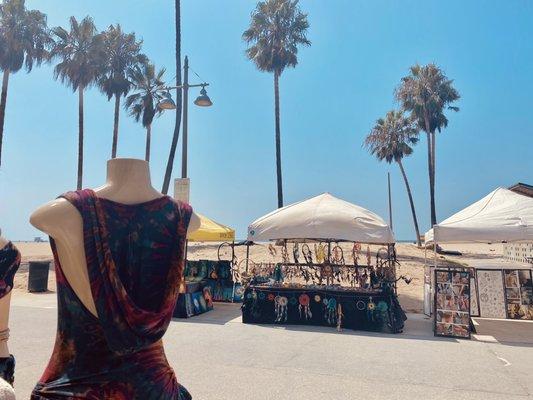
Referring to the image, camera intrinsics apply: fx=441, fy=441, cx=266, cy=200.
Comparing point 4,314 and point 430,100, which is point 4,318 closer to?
point 4,314

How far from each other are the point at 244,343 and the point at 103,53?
24699 mm

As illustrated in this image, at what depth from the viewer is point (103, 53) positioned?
26.8 m

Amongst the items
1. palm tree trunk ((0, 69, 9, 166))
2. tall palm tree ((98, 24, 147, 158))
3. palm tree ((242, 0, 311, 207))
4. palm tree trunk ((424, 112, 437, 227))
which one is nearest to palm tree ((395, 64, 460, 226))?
palm tree trunk ((424, 112, 437, 227))

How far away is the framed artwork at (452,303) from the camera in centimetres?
795

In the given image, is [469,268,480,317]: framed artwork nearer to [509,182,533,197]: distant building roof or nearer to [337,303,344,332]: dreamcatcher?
[337,303,344,332]: dreamcatcher

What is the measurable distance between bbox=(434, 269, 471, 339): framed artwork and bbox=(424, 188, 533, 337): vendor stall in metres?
0.02

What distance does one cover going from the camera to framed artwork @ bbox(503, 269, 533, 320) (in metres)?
9.52

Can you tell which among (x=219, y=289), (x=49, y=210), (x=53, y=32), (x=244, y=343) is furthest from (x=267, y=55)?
(x=49, y=210)

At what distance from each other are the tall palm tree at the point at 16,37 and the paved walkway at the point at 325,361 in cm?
2104

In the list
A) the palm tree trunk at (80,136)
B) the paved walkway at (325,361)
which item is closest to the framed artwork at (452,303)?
the paved walkway at (325,361)

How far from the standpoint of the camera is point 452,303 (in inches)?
319

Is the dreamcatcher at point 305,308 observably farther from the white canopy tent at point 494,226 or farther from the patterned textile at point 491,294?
the patterned textile at point 491,294

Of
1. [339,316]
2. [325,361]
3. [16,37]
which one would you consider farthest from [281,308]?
[16,37]

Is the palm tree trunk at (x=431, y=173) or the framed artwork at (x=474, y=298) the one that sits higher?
the palm tree trunk at (x=431, y=173)
